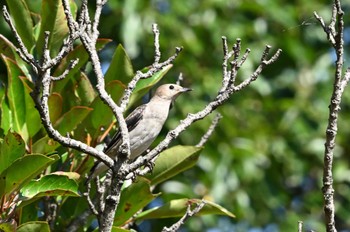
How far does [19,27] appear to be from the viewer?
178 inches

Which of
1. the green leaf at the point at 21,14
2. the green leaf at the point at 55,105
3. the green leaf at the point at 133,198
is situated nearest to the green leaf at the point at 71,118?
the green leaf at the point at 55,105

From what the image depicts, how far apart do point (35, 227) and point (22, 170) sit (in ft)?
0.85

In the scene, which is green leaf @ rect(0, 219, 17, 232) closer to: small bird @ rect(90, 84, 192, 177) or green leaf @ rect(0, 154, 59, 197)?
green leaf @ rect(0, 154, 59, 197)

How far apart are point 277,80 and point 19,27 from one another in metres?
5.19

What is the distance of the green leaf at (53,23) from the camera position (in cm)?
449

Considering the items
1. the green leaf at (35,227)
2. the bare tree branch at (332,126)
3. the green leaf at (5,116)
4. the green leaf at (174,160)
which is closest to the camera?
the bare tree branch at (332,126)

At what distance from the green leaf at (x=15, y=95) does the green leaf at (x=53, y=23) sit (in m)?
0.23

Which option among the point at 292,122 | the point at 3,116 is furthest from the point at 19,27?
the point at 292,122

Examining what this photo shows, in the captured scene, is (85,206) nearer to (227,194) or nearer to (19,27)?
(19,27)

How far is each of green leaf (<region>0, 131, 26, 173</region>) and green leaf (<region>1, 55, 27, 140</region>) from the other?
0.50 m

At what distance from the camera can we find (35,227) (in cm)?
377

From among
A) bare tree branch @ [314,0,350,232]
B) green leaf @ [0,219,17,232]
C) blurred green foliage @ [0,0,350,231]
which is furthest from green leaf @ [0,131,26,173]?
blurred green foliage @ [0,0,350,231]

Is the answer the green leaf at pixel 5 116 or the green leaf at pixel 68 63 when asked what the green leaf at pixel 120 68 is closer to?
the green leaf at pixel 68 63

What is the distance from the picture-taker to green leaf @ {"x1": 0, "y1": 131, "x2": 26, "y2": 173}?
3826mm
